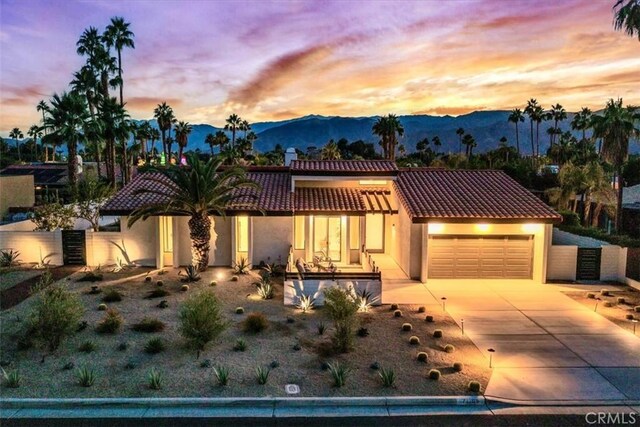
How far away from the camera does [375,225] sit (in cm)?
2406

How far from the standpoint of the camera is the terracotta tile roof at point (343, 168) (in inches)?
863

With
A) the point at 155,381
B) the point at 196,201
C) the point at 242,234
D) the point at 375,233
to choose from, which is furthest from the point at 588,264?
the point at 155,381

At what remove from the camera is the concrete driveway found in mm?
10086

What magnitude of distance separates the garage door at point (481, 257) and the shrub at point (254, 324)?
9046 mm

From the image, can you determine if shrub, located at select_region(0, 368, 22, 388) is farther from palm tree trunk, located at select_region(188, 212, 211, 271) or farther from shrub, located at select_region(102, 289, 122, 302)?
palm tree trunk, located at select_region(188, 212, 211, 271)

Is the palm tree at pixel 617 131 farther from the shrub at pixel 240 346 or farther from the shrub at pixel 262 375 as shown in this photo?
the shrub at pixel 262 375

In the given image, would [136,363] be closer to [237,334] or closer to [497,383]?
[237,334]

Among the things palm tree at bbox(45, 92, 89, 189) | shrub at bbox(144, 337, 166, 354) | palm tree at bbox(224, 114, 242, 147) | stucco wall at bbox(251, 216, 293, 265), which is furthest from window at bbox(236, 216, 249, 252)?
palm tree at bbox(224, 114, 242, 147)

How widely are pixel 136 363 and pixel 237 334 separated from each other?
9.72ft

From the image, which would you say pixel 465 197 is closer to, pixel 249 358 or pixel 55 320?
pixel 249 358

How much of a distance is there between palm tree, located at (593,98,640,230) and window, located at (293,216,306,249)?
19.6 meters

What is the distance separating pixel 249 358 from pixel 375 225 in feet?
45.0

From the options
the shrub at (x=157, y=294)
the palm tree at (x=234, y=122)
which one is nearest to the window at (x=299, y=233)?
the shrub at (x=157, y=294)

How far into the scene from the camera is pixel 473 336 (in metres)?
13.3
